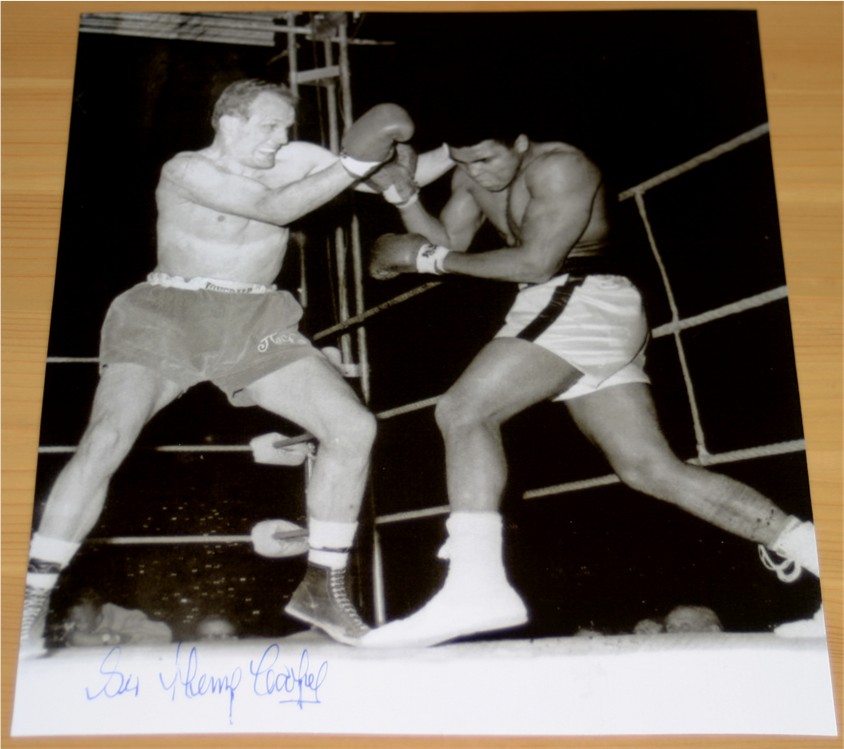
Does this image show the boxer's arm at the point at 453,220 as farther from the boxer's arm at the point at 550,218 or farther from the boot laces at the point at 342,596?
the boot laces at the point at 342,596

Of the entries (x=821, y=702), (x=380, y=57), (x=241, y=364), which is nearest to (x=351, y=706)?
(x=241, y=364)

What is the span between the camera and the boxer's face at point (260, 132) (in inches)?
40.3

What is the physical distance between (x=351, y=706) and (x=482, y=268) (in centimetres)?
55

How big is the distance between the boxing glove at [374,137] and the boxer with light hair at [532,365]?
0.24 ft

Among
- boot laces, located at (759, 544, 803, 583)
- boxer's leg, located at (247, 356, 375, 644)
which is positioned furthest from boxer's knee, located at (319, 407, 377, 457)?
boot laces, located at (759, 544, 803, 583)

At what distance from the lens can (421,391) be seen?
1.00 metres

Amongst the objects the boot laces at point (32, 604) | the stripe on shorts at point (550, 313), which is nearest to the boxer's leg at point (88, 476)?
the boot laces at point (32, 604)

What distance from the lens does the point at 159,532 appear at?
941 mm

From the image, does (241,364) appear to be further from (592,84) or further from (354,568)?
(592,84)

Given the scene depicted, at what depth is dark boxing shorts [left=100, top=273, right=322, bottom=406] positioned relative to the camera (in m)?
0.99

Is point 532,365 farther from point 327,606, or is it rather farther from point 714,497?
point 327,606

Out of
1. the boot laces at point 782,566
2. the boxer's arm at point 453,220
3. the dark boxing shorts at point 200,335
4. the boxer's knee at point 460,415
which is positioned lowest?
the boot laces at point 782,566

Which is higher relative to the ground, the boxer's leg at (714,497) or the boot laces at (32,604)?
the boxer's leg at (714,497)
